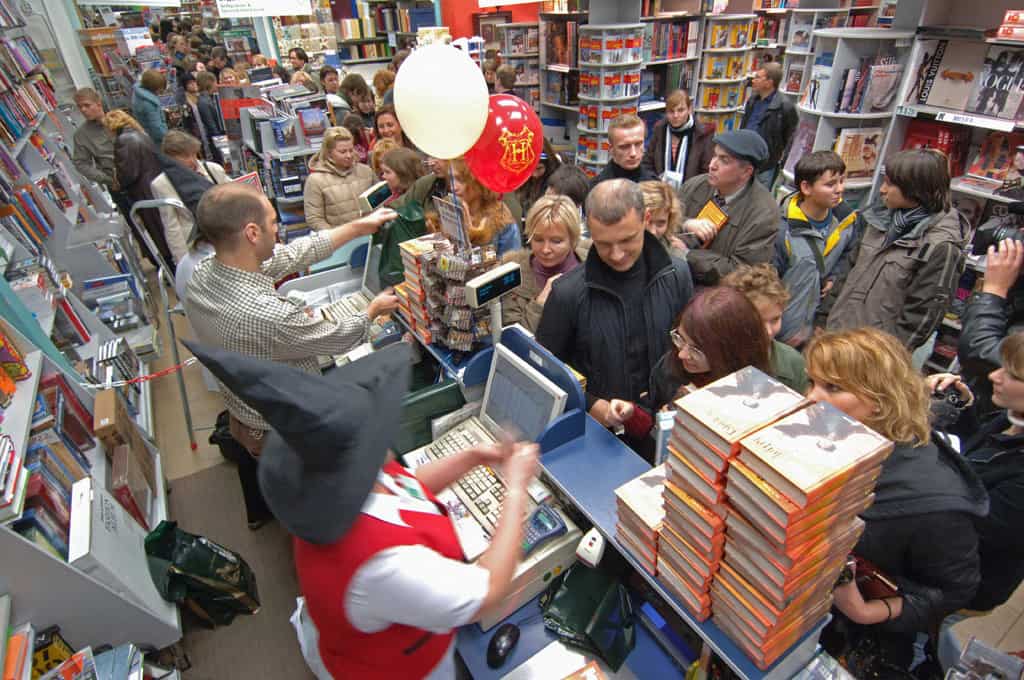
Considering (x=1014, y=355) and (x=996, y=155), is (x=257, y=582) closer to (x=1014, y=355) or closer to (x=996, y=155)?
(x=1014, y=355)

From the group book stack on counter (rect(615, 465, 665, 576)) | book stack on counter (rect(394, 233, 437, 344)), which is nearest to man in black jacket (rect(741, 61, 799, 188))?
book stack on counter (rect(394, 233, 437, 344))

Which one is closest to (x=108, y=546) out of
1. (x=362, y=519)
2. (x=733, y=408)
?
(x=362, y=519)

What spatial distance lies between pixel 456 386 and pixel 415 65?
1.43 meters

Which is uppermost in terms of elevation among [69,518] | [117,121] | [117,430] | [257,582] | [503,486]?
[117,121]

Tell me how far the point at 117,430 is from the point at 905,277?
Answer: 4523 millimetres

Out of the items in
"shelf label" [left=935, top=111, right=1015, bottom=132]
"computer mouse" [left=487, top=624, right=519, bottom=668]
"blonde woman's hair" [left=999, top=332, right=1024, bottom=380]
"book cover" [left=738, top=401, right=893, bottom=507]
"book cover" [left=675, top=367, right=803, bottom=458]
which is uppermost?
"shelf label" [left=935, top=111, right=1015, bottom=132]

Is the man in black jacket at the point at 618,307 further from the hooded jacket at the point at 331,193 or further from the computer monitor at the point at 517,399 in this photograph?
the hooded jacket at the point at 331,193

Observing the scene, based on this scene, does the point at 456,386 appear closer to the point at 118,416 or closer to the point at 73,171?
the point at 118,416

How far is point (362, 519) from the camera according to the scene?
3.53 feet

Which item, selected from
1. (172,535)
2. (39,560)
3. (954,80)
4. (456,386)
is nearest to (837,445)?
(456,386)

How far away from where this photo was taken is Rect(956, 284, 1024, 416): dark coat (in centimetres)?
235

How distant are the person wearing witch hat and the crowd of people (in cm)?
1

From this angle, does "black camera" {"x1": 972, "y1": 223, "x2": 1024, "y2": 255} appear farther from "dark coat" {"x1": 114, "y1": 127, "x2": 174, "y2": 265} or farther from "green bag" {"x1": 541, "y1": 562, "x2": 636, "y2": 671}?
"dark coat" {"x1": 114, "y1": 127, "x2": 174, "y2": 265}

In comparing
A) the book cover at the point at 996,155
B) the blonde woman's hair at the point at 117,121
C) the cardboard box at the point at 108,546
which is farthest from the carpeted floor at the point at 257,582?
the book cover at the point at 996,155
